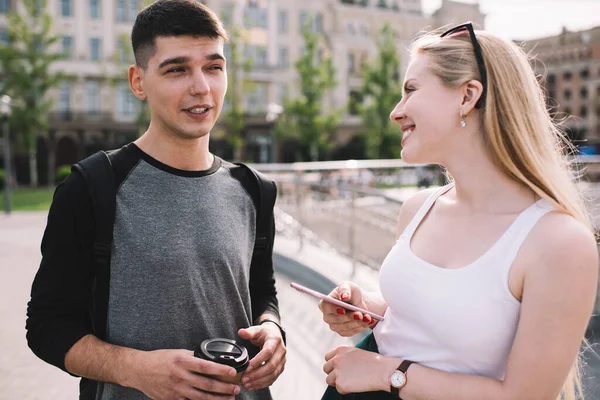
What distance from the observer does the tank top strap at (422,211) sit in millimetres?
1765

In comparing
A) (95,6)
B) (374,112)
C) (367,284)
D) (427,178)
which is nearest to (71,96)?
(95,6)

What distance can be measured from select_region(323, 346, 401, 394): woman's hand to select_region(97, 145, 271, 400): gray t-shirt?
1.15 feet

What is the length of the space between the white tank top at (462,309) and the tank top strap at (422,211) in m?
0.10

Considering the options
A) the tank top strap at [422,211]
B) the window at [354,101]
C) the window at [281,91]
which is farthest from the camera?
the window at [281,91]

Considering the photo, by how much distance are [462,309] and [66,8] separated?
38765 mm

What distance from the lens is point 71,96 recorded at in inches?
1414

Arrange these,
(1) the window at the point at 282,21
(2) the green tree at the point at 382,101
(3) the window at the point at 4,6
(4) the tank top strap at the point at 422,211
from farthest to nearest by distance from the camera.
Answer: (1) the window at the point at 282,21 → (3) the window at the point at 4,6 → (2) the green tree at the point at 382,101 → (4) the tank top strap at the point at 422,211

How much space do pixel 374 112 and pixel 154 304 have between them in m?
33.3

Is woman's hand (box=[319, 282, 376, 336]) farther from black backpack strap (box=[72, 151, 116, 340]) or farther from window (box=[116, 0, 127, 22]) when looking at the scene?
window (box=[116, 0, 127, 22])

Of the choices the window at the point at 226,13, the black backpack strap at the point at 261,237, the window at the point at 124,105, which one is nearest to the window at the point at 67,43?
the window at the point at 124,105

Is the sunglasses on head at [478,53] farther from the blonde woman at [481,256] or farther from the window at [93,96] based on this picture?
the window at [93,96]

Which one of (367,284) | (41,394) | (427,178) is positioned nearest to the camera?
(41,394)

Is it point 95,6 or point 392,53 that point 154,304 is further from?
point 95,6

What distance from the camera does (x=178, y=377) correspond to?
1523 mm
